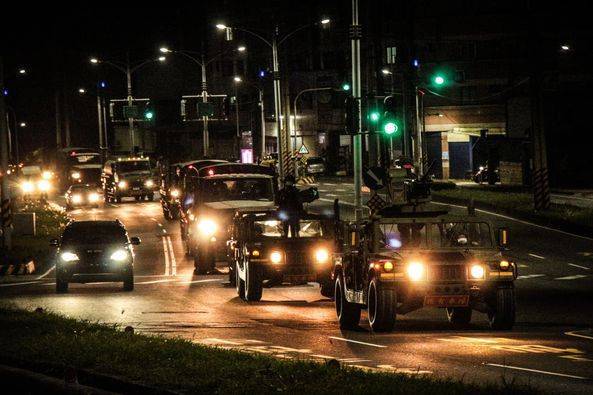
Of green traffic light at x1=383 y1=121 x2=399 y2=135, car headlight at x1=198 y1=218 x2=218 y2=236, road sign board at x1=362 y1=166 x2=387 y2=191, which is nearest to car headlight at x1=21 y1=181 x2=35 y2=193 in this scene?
road sign board at x1=362 y1=166 x2=387 y2=191

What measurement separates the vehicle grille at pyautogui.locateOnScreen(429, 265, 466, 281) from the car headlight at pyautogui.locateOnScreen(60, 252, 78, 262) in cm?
1170

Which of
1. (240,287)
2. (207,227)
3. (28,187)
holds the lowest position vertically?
(240,287)

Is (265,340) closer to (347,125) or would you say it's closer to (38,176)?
(347,125)

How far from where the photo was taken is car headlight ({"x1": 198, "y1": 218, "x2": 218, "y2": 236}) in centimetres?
3055

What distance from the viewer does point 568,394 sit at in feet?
39.9

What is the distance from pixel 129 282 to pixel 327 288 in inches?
200

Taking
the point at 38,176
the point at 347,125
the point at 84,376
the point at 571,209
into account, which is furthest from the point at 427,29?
the point at 84,376

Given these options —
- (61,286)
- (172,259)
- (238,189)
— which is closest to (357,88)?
(238,189)

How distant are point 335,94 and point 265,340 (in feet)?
126

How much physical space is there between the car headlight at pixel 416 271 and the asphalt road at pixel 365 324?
0.87m

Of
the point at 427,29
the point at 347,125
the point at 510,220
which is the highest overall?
the point at 427,29

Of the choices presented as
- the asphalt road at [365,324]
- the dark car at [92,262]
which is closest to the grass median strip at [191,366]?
the asphalt road at [365,324]

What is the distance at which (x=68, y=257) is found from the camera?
27484mm

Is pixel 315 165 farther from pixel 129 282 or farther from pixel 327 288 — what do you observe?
pixel 327 288
